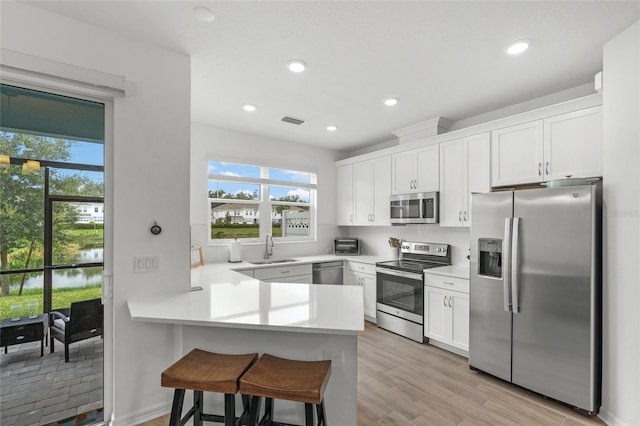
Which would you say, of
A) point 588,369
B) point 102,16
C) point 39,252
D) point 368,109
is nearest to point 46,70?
point 102,16

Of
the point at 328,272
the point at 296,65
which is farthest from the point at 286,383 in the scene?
the point at 328,272

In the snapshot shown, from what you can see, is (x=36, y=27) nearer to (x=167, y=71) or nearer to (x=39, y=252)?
(x=167, y=71)

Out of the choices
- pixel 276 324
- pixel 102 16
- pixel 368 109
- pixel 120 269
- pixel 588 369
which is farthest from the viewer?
pixel 368 109

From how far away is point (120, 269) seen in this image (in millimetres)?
2062

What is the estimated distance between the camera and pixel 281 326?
156cm

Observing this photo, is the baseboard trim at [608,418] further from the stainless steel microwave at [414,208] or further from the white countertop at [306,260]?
the white countertop at [306,260]

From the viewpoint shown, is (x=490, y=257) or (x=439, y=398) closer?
(x=439, y=398)

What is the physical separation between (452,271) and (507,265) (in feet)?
2.86

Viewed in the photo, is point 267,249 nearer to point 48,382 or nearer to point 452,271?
point 452,271

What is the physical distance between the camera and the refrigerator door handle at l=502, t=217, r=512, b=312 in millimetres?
2637

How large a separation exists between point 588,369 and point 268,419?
2333mm

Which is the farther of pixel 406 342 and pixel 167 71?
pixel 406 342

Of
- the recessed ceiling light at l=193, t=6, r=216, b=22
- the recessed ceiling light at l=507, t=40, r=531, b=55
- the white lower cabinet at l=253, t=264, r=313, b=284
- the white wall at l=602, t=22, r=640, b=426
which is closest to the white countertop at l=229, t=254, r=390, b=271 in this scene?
the white lower cabinet at l=253, t=264, r=313, b=284

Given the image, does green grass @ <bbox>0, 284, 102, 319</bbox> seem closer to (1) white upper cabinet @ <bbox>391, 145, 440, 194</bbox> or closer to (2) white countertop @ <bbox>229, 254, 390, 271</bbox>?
(2) white countertop @ <bbox>229, 254, 390, 271</bbox>
